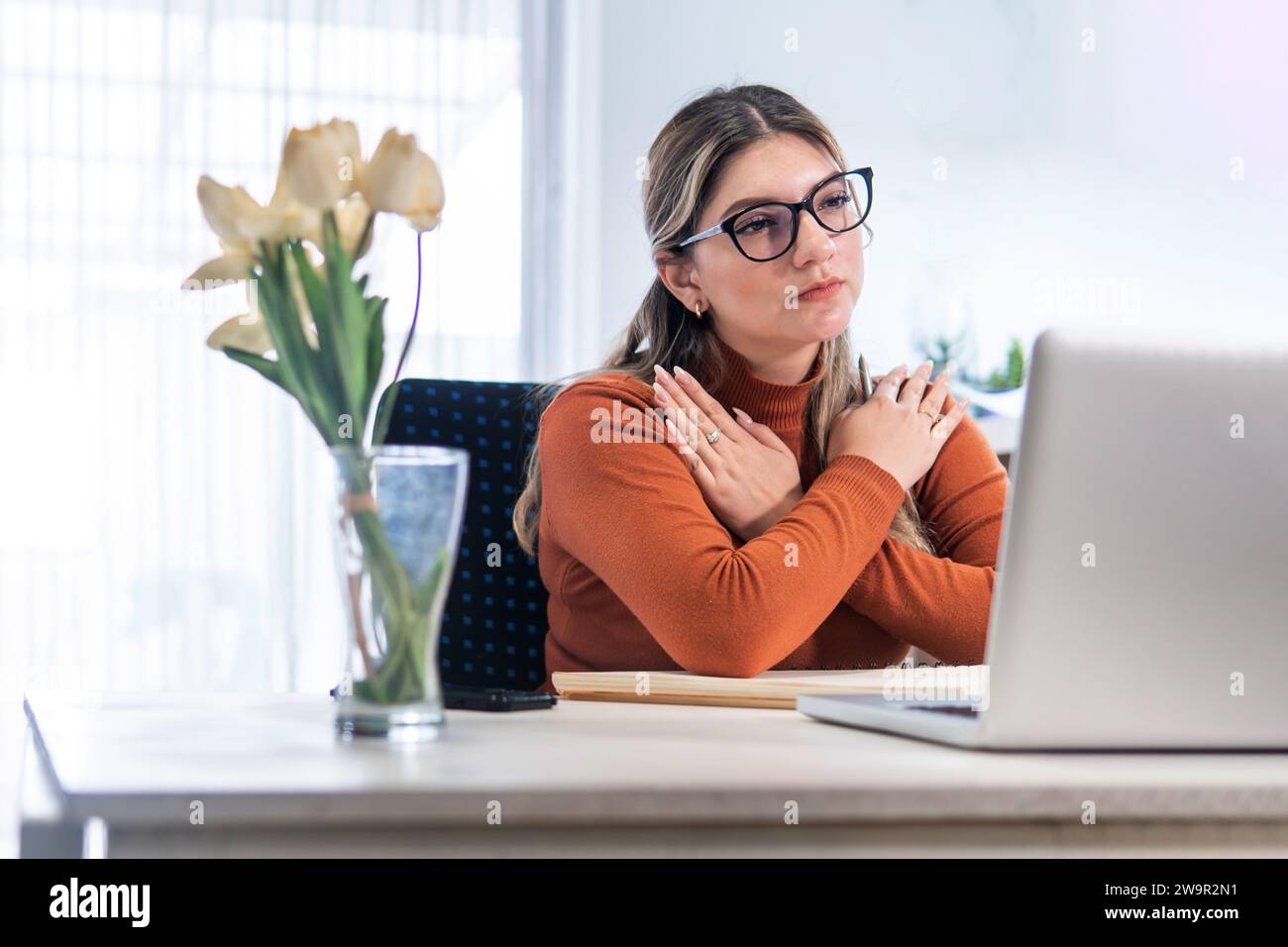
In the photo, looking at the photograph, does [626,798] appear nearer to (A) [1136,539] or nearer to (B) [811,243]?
(A) [1136,539]

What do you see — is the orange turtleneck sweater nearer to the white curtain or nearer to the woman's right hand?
the woman's right hand

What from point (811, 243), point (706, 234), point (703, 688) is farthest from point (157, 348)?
point (703, 688)

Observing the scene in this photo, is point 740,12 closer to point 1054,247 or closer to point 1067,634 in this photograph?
point 1054,247

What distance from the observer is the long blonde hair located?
1.61 meters

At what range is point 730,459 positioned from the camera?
147 centimetres

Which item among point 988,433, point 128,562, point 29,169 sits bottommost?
point 128,562

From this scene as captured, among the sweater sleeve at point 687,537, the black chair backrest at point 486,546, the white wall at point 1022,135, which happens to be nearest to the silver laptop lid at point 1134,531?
the sweater sleeve at point 687,537

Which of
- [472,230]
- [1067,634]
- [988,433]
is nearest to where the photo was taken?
[1067,634]

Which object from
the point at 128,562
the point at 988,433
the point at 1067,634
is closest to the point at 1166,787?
the point at 1067,634

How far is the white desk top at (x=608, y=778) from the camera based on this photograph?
1.82 feet

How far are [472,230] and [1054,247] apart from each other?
1507mm

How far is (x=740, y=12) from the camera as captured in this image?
3490 millimetres

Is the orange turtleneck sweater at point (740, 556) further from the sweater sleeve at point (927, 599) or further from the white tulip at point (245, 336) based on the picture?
the white tulip at point (245, 336)

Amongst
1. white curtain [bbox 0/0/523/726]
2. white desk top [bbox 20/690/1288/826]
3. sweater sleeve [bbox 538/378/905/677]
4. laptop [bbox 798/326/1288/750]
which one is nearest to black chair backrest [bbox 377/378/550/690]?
sweater sleeve [bbox 538/378/905/677]
